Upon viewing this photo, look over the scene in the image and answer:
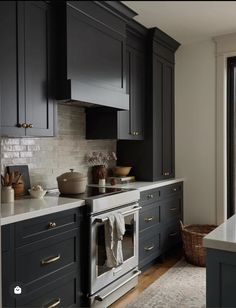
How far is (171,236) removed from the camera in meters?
3.25

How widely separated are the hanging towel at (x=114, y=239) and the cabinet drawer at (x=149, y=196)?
56 cm

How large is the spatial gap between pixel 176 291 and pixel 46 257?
3.97ft

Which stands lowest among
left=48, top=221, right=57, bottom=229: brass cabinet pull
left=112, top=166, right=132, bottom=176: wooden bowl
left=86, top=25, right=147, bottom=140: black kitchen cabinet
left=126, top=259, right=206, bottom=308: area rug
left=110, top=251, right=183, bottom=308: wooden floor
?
left=110, top=251, right=183, bottom=308: wooden floor

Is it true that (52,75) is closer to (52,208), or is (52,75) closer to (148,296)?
(52,208)

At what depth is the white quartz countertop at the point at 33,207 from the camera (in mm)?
1491

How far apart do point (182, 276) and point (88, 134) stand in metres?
1.52

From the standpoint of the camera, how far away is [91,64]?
1.67 meters

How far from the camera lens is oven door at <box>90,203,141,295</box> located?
6.58 ft

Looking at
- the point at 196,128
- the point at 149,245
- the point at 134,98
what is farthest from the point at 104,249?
the point at 196,128

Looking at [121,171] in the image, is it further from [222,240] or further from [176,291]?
[222,240]

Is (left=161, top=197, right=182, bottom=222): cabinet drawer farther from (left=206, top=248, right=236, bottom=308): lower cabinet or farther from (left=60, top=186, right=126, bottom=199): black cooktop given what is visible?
(left=206, top=248, right=236, bottom=308): lower cabinet

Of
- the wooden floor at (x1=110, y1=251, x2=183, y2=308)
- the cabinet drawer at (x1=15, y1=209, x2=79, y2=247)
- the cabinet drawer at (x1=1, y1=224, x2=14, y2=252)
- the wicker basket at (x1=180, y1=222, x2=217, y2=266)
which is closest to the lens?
the cabinet drawer at (x1=1, y1=224, x2=14, y2=252)

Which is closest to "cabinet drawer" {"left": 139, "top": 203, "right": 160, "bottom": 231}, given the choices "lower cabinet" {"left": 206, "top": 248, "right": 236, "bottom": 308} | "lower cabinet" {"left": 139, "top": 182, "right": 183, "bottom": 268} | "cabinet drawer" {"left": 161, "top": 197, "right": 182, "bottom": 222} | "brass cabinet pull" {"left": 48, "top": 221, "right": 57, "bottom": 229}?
"lower cabinet" {"left": 139, "top": 182, "right": 183, "bottom": 268}

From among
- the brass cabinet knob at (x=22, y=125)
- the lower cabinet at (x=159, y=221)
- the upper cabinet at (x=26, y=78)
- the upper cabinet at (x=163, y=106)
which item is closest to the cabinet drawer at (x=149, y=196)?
the lower cabinet at (x=159, y=221)
